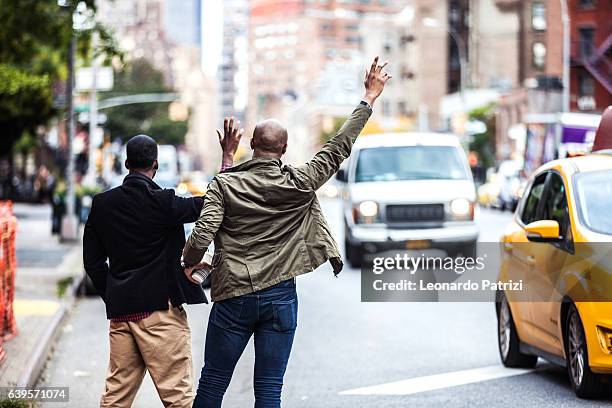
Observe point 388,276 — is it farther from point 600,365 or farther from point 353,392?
point 600,365

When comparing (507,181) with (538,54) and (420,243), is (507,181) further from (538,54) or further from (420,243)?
(538,54)

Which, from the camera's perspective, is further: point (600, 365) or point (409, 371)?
point (409, 371)

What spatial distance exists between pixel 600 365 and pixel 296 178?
2.97 metres

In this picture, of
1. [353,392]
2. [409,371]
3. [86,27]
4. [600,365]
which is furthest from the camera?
[86,27]

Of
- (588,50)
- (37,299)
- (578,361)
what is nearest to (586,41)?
(588,50)

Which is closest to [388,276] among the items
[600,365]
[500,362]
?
[500,362]

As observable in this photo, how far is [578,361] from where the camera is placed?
334 inches

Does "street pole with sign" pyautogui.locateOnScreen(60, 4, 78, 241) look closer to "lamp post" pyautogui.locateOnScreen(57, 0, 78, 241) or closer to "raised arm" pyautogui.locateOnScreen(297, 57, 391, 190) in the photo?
"lamp post" pyautogui.locateOnScreen(57, 0, 78, 241)

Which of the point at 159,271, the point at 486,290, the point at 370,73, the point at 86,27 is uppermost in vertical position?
the point at 86,27

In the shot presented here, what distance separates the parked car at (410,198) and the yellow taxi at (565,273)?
8947 mm

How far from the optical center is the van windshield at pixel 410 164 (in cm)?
2028

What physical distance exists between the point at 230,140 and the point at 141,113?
85.6m

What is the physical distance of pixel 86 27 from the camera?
21219 millimetres

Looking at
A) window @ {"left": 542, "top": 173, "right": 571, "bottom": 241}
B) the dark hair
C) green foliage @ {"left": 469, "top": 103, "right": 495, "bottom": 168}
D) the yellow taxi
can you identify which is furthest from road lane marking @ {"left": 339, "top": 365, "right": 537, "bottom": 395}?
green foliage @ {"left": 469, "top": 103, "right": 495, "bottom": 168}
